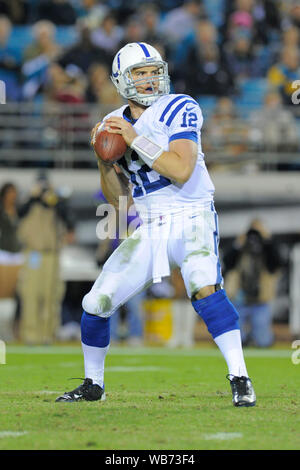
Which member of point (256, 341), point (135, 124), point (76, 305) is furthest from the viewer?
point (76, 305)

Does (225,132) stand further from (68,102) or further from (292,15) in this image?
(292,15)

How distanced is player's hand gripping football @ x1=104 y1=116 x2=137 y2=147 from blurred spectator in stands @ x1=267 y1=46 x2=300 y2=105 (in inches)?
324

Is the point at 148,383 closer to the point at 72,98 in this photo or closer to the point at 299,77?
the point at 72,98

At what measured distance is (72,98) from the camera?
12.4m

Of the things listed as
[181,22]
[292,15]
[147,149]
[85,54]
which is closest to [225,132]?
[85,54]

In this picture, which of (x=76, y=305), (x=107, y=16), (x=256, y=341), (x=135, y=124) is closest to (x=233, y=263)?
(x=256, y=341)

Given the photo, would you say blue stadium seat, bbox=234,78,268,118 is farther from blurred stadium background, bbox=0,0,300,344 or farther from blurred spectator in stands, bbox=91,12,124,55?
blurred spectator in stands, bbox=91,12,124,55

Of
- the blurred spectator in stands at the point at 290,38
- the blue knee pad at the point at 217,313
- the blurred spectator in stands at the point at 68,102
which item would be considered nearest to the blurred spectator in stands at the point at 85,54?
the blurred spectator in stands at the point at 68,102

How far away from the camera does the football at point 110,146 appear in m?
4.89

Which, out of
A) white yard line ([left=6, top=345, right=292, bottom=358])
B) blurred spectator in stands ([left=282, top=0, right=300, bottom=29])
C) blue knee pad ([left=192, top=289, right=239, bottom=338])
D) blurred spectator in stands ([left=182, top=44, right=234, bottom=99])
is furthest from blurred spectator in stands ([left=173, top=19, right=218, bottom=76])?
blue knee pad ([left=192, top=289, right=239, bottom=338])

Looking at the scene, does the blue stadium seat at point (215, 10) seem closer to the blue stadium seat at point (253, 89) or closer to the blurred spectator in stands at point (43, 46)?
the blue stadium seat at point (253, 89)

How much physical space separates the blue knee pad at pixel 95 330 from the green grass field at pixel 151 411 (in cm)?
32

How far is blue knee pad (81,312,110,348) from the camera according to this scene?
16.3ft

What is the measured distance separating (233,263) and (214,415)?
6878 millimetres
